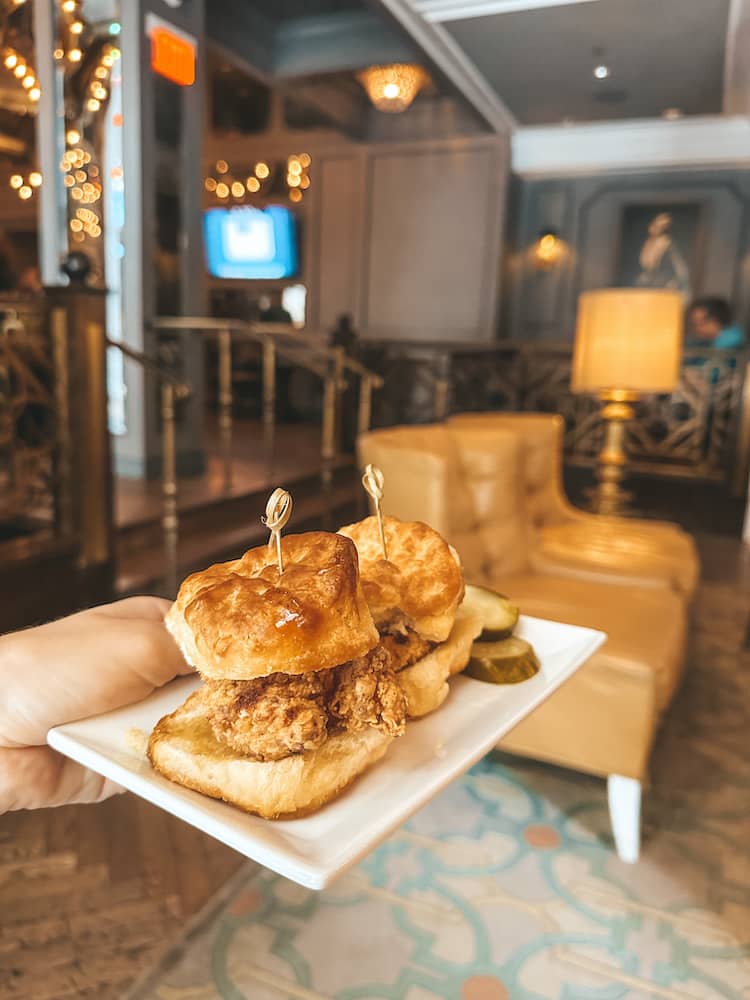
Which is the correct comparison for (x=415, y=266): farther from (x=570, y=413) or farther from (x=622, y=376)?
(x=622, y=376)

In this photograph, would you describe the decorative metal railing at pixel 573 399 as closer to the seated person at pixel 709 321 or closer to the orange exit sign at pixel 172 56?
the seated person at pixel 709 321

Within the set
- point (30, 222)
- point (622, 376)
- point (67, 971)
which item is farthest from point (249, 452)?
point (67, 971)

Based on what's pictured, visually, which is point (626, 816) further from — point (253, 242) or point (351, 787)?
point (253, 242)

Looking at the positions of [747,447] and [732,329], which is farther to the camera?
[732,329]

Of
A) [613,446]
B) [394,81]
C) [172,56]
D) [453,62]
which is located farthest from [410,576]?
[394,81]

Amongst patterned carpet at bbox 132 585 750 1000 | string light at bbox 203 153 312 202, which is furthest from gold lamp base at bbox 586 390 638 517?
string light at bbox 203 153 312 202

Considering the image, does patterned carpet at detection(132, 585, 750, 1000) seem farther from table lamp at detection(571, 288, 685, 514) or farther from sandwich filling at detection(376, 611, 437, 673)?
table lamp at detection(571, 288, 685, 514)
